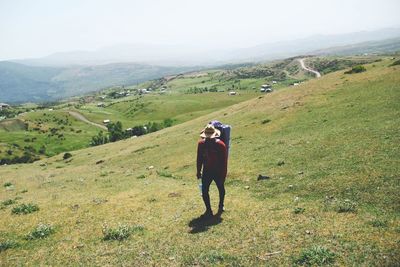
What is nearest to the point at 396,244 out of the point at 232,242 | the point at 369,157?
the point at 232,242

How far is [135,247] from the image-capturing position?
1452 centimetres

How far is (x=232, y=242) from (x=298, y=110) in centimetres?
3698

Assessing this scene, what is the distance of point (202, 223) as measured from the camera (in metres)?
16.4

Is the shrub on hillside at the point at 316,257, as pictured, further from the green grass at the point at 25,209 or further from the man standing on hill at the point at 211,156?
the green grass at the point at 25,209

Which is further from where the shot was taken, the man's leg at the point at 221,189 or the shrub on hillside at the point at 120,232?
the man's leg at the point at 221,189

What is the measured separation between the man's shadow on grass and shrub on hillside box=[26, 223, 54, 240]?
261 inches

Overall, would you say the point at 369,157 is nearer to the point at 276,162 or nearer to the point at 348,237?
the point at 276,162

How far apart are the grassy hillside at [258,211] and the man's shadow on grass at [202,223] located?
0.41ft

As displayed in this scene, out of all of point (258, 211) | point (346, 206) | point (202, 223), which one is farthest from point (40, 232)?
point (346, 206)

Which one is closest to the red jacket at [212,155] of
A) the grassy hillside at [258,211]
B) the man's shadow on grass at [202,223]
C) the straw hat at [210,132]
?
the straw hat at [210,132]

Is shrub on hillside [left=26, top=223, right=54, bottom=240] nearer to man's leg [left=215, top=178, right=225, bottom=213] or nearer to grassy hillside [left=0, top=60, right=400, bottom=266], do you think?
grassy hillside [left=0, top=60, right=400, bottom=266]

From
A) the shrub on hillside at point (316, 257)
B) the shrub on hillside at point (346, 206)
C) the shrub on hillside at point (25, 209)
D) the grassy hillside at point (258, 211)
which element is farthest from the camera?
the shrub on hillside at point (25, 209)

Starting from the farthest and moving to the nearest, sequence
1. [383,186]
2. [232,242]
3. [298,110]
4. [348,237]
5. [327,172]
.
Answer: [298,110]
[327,172]
[383,186]
[232,242]
[348,237]

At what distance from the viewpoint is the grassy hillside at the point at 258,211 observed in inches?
498
